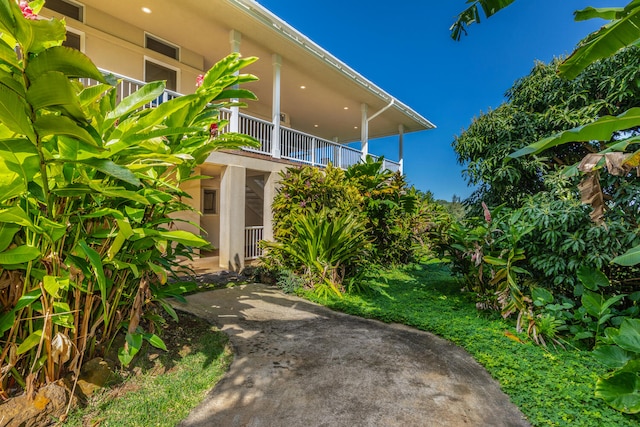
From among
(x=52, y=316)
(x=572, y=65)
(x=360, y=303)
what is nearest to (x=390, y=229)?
(x=360, y=303)

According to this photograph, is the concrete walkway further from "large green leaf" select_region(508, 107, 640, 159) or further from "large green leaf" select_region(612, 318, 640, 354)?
"large green leaf" select_region(508, 107, 640, 159)

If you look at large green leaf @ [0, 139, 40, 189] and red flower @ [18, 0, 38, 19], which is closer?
large green leaf @ [0, 139, 40, 189]

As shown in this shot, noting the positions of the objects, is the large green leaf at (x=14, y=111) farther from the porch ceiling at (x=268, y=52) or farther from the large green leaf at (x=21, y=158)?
the porch ceiling at (x=268, y=52)

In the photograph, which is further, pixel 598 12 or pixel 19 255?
pixel 598 12

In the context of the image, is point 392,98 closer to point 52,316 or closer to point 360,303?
point 360,303

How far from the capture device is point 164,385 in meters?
2.30

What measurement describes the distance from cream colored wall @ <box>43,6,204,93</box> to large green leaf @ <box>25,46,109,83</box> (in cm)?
720

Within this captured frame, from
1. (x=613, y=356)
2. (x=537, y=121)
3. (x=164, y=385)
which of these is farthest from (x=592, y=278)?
(x=164, y=385)

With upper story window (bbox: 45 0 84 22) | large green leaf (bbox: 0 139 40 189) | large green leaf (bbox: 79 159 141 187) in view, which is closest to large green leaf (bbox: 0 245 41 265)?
large green leaf (bbox: 0 139 40 189)

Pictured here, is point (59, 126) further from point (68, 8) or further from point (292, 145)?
point (292, 145)

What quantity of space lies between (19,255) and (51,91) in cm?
115

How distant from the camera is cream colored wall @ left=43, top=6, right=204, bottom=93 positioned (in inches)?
250

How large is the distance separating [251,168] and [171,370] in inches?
215

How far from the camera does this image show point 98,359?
221 cm
